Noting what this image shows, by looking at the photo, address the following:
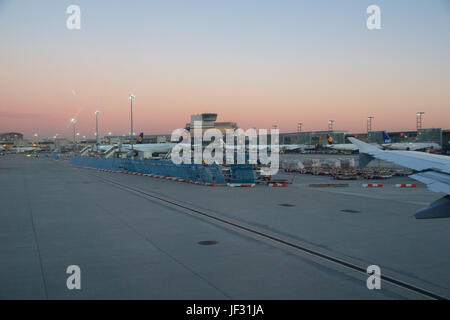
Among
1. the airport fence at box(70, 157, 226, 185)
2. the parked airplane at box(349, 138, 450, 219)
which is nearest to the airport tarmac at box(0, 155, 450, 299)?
the parked airplane at box(349, 138, 450, 219)

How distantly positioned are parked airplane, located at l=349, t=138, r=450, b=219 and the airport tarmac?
6.04ft

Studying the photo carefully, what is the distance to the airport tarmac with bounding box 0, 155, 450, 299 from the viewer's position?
6.96 metres

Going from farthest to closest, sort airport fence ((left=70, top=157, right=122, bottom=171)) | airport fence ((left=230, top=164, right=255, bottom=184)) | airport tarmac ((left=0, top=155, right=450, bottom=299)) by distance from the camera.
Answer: airport fence ((left=70, top=157, right=122, bottom=171)), airport fence ((left=230, top=164, right=255, bottom=184)), airport tarmac ((left=0, top=155, right=450, bottom=299))

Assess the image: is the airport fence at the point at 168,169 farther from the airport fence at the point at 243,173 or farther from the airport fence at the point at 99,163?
the airport fence at the point at 243,173

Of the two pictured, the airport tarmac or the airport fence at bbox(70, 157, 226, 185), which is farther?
the airport fence at bbox(70, 157, 226, 185)

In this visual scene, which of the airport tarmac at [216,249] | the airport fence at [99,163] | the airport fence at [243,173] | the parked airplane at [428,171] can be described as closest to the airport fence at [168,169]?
the airport fence at [99,163]

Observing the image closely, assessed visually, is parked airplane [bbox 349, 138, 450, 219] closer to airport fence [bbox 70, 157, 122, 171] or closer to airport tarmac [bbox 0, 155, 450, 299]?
airport tarmac [bbox 0, 155, 450, 299]

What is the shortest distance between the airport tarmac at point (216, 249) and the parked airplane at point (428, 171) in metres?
1.84

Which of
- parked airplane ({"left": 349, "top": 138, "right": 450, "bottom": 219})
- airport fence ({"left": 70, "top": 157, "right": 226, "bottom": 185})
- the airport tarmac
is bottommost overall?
the airport tarmac

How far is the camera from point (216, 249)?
9773 mm

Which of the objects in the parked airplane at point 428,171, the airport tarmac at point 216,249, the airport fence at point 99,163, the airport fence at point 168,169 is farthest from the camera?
the airport fence at point 99,163

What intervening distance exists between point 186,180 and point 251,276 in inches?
856

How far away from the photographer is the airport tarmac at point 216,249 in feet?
22.8
